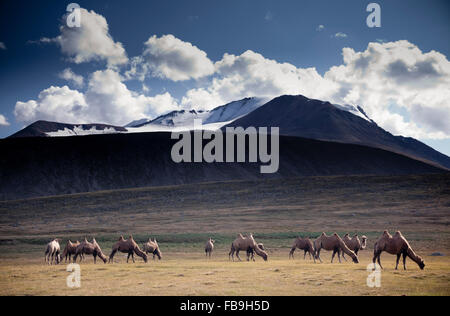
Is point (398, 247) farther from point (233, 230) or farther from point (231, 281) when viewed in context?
point (233, 230)

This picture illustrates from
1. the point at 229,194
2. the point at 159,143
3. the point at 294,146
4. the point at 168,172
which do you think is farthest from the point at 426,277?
the point at 294,146

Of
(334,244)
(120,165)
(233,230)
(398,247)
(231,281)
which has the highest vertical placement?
(120,165)

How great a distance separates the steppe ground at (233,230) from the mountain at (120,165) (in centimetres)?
4169

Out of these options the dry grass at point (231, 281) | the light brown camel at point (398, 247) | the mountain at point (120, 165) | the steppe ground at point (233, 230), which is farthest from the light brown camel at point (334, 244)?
the mountain at point (120, 165)

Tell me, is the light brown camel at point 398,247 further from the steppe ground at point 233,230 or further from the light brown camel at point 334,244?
the light brown camel at point 334,244

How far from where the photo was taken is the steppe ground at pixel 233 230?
15922 millimetres

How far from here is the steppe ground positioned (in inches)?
627

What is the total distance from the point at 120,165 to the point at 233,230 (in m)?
100

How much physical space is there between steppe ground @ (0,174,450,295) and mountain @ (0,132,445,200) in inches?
1641

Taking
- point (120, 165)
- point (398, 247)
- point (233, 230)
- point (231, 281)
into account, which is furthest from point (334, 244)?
point (120, 165)

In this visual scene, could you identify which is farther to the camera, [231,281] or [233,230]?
[233,230]

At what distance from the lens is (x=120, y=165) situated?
467 ft

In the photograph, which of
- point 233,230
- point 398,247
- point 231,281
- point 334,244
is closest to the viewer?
point 231,281
